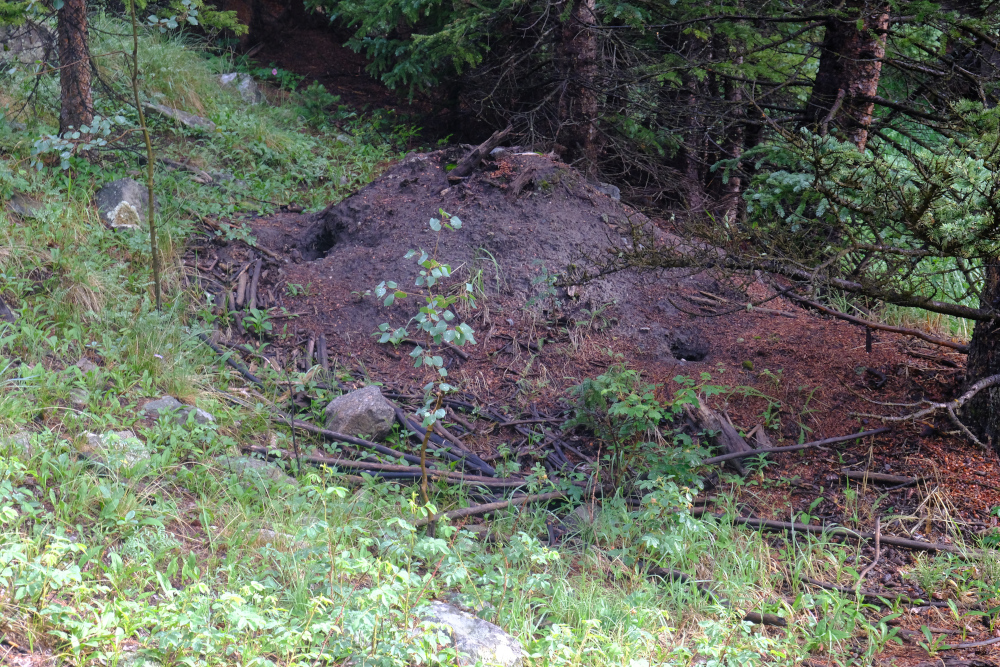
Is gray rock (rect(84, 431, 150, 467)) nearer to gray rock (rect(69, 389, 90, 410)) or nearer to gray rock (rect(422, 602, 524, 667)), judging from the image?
gray rock (rect(69, 389, 90, 410))

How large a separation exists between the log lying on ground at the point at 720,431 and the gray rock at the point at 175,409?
2918mm

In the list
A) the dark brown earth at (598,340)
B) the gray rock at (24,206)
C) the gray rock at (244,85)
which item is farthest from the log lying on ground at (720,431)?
the gray rock at (244,85)

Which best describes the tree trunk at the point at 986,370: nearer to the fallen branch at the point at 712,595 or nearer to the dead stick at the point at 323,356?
the fallen branch at the point at 712,595

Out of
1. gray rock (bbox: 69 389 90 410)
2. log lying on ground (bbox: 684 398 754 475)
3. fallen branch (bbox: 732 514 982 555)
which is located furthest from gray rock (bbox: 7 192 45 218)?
fallen branch (bbox: 732 514 982 555)

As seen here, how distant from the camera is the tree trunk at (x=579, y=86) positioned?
7.51m

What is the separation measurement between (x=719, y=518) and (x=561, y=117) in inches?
196

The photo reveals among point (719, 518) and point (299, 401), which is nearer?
point (719, 518)

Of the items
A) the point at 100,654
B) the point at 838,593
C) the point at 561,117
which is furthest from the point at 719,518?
the point at 561,117

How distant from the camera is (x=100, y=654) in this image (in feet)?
7.89

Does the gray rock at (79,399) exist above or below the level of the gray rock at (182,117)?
below

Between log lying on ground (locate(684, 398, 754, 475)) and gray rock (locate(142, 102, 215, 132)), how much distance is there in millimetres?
6248

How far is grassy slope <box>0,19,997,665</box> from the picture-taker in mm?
2496

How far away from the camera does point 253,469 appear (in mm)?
3988

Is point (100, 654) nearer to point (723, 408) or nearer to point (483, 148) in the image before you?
point (723, 408)
